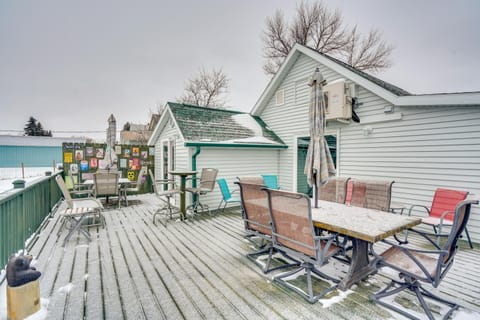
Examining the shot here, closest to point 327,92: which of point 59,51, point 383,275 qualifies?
point 383,275

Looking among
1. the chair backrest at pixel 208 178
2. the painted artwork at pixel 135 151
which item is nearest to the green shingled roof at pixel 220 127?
the chair backrest at pixel 208 178

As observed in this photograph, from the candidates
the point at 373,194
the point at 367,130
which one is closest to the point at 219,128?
the point at 367,130

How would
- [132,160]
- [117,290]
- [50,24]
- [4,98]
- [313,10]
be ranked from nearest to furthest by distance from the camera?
[117,290] → [50,24] → [132,160] → [313,10] → [4,98]

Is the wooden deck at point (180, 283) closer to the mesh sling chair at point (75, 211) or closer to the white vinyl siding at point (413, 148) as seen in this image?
the mesh sling chair at point (75, 211)

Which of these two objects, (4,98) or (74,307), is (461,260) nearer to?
(74,307)

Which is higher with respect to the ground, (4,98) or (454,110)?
(4,98)

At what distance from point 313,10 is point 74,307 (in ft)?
51.0

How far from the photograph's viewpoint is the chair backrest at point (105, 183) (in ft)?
20.1

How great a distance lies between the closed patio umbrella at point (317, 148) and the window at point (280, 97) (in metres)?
4.89

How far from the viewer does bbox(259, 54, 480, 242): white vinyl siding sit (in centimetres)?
434

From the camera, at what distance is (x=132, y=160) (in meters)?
9.39

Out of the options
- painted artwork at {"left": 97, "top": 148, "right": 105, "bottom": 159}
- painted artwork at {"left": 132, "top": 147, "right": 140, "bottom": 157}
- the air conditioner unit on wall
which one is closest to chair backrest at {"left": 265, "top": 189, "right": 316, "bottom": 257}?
the air conditioner unit on wall

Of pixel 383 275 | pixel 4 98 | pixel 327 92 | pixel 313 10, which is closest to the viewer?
pixel 383 275

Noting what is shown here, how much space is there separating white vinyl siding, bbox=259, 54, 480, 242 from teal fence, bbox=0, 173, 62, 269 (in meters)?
6.74
